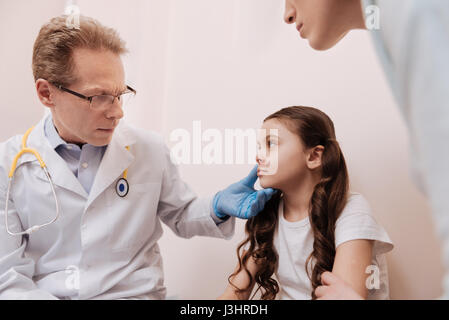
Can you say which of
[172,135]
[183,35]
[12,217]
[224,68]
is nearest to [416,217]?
[224,68]

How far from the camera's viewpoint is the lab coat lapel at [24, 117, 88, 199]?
3.60ft

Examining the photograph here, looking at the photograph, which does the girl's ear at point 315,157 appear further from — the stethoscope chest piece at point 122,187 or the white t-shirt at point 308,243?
the stethoscope chest piece at point 122,187

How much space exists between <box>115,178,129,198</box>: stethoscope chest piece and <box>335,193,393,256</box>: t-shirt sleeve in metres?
0.63

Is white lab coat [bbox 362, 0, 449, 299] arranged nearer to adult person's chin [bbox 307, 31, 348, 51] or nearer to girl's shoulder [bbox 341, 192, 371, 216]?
adult person's chin [bbox 307, 31, 348, 51]

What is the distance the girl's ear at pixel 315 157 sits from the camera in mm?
1129

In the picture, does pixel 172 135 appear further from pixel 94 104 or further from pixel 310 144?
pixel 310 144

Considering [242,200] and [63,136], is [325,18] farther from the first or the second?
[63,136]

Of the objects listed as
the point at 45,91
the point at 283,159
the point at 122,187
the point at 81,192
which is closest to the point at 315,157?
the point at 283,159

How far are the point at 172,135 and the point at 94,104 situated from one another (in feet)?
1.39

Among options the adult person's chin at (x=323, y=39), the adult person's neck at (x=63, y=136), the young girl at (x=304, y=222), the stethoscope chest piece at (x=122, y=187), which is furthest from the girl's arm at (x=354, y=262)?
the adult person's neck at (x=63, y=136)

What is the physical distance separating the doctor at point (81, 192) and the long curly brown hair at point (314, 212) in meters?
0.09

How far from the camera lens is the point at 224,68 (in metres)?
1.36

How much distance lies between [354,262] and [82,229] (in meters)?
0.75

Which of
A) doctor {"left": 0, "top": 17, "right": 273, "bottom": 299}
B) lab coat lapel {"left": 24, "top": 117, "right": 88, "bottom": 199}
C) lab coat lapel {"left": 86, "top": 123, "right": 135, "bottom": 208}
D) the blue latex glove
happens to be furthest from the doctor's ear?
the blue latex glove
